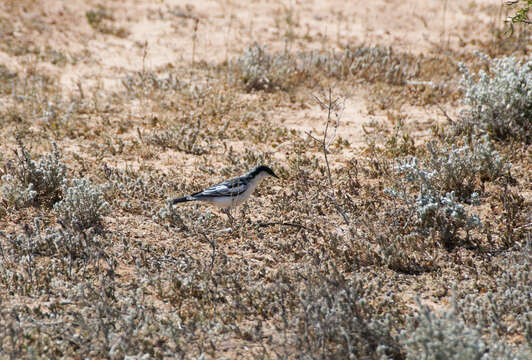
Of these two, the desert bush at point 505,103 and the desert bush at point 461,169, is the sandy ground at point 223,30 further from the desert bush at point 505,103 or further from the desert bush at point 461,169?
the desert bush at point 461,169

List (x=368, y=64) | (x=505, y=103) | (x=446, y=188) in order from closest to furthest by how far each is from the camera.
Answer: (x=446, y=188) → (x=505, y=103) → (x=368, y=64)

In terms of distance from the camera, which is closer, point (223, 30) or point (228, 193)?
point (228, 193)

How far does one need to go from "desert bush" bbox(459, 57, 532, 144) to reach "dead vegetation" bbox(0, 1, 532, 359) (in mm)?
48

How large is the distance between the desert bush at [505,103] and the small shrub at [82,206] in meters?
5.48

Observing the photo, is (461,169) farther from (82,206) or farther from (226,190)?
(82,206)

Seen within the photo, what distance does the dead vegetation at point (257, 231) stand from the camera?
4922 millimetres

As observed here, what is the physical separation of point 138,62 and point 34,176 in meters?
5.74

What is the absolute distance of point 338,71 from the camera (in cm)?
1159

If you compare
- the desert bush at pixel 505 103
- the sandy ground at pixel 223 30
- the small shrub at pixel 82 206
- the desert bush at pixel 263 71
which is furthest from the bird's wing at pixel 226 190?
the sandy ground at pixel 223 30

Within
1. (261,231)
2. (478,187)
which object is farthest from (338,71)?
(261,231)

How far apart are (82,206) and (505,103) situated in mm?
6118

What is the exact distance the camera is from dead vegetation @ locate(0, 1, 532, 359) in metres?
4.92

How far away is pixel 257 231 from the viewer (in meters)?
6.87

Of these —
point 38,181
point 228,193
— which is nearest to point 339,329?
point 228,193
